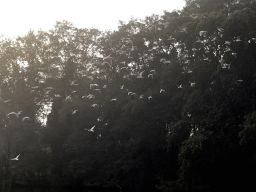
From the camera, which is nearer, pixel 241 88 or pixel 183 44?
pixel 241 88

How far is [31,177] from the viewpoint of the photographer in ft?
125

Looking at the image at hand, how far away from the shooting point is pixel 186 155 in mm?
24641

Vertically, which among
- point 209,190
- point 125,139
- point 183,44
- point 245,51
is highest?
point 183,44

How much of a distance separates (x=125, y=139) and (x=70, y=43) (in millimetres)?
13496

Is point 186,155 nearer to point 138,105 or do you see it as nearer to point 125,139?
point 138,105

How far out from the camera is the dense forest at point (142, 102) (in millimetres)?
25609

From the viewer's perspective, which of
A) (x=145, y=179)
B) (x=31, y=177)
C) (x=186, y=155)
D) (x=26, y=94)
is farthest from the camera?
(x=26, y=94)

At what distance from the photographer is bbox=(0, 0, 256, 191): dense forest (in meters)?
25.6

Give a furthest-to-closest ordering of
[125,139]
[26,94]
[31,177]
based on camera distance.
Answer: [26,94]
[31,177]
[125,139]

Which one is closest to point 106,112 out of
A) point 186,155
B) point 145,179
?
point 145,179

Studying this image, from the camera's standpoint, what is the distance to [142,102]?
32.8 meters

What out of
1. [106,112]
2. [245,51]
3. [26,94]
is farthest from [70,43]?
[245,51]

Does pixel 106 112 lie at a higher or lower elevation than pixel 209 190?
higher

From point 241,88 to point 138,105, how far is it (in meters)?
10.0
